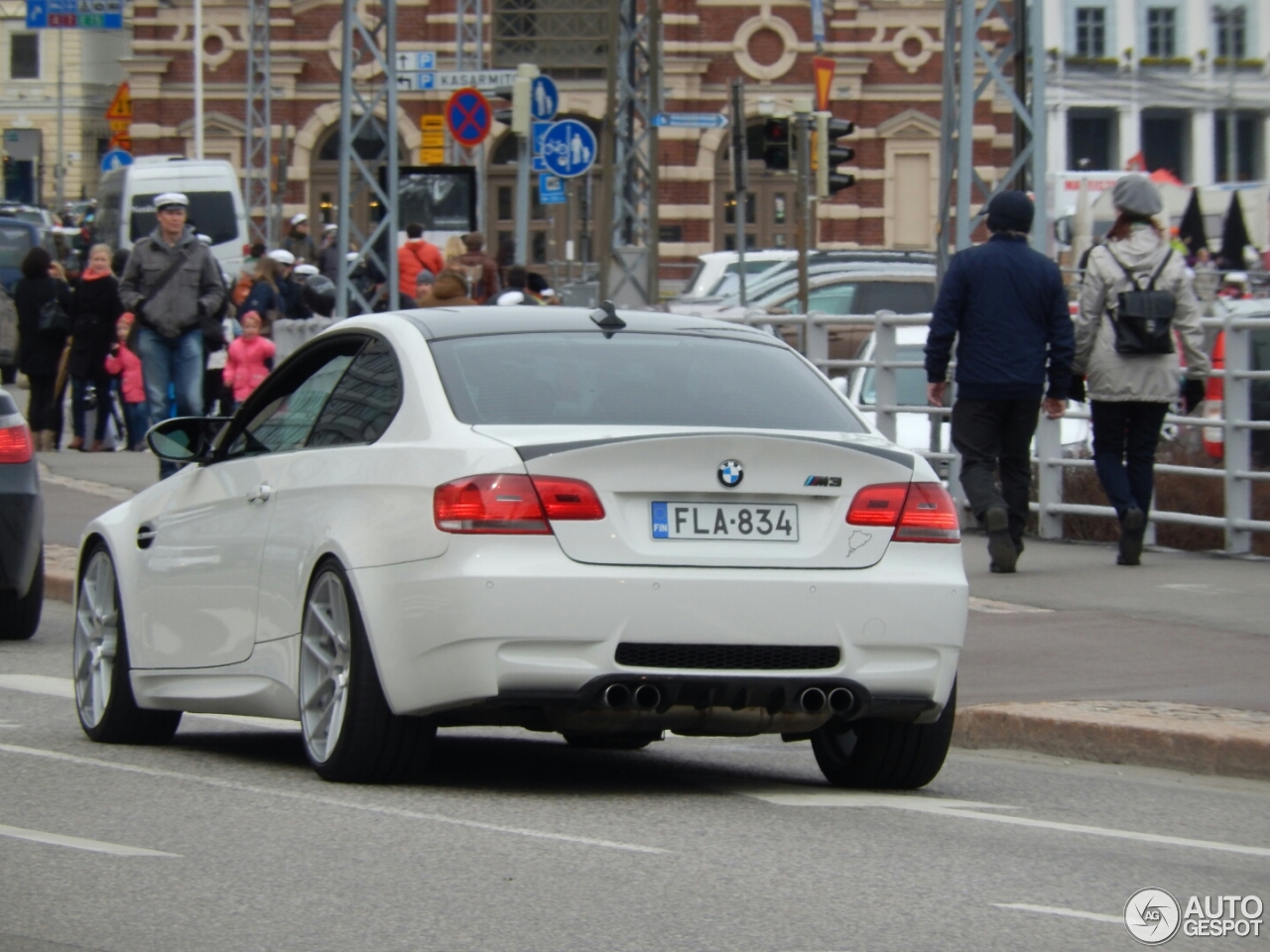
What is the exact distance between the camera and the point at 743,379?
25.1 feet

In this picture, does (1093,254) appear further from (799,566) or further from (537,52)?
(537,52)

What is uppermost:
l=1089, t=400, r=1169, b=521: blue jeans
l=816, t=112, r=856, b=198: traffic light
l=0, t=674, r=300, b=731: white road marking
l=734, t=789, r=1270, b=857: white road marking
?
l=816, t=112, r=856, b=198: traffic light

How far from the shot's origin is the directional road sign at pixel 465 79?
28.2 m

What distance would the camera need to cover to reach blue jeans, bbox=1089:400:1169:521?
14.1m

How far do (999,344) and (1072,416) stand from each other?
3057mm

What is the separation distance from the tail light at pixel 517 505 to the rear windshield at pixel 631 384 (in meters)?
0.32

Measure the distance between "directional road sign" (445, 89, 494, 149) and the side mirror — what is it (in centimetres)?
1880

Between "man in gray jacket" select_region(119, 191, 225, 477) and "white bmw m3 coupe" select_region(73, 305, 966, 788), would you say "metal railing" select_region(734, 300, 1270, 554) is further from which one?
"white bmw m3 coupe" select_region(73, 305, 966, 788)

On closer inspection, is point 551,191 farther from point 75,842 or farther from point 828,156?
point 75,842

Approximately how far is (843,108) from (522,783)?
57.3m

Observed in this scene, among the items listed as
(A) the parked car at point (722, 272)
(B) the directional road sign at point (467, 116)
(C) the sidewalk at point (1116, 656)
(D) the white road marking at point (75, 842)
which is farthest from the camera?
(A) the parked car at point (722, 272)

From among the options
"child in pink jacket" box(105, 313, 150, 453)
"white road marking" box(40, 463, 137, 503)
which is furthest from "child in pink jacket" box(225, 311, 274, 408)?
"white road marking" box(40, 463, 137, 503)

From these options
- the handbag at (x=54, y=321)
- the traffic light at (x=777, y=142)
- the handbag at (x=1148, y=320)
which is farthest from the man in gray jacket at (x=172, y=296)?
the handbag at (x=1148, y=320)

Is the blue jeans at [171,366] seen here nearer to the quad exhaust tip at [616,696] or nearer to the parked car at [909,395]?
the parked car at [909,395]
